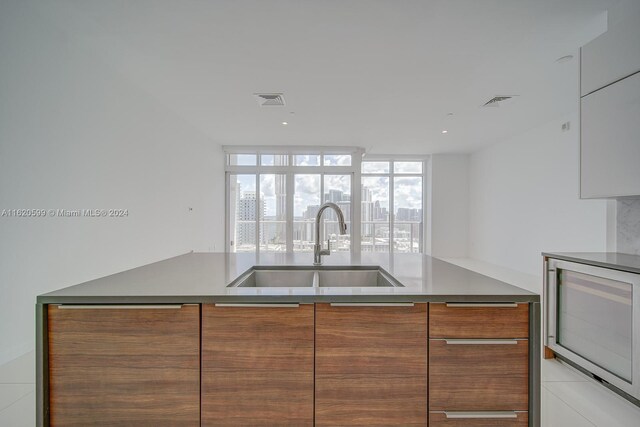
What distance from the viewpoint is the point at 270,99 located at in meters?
3.90

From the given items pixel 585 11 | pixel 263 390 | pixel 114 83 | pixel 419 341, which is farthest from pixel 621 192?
pixel 114 83

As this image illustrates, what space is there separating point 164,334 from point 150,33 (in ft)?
8.46

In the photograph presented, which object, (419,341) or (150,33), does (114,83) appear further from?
(419,341)

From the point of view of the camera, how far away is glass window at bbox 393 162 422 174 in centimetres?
773

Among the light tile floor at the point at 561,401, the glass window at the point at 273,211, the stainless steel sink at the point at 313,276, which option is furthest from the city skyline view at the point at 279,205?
the stainless steel sink at the point at 313,276

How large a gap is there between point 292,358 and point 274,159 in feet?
20.0

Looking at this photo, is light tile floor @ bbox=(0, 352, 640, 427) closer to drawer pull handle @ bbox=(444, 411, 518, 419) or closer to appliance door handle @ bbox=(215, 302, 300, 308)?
drawer pull handle @ bbox=(444, 411, 518, 419)

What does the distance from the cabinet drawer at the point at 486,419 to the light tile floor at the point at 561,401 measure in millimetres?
969

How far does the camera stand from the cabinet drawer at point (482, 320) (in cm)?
101

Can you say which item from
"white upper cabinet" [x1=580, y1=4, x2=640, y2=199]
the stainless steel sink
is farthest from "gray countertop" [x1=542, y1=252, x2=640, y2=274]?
the stainless steel sink

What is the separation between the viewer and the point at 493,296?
39.5 inches

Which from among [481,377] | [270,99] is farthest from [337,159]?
[481,377]

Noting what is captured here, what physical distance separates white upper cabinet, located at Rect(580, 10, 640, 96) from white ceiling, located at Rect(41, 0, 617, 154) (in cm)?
35

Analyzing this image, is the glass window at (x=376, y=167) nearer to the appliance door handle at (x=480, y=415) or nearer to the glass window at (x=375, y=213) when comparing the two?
the glass window at (x=375, y=213)
